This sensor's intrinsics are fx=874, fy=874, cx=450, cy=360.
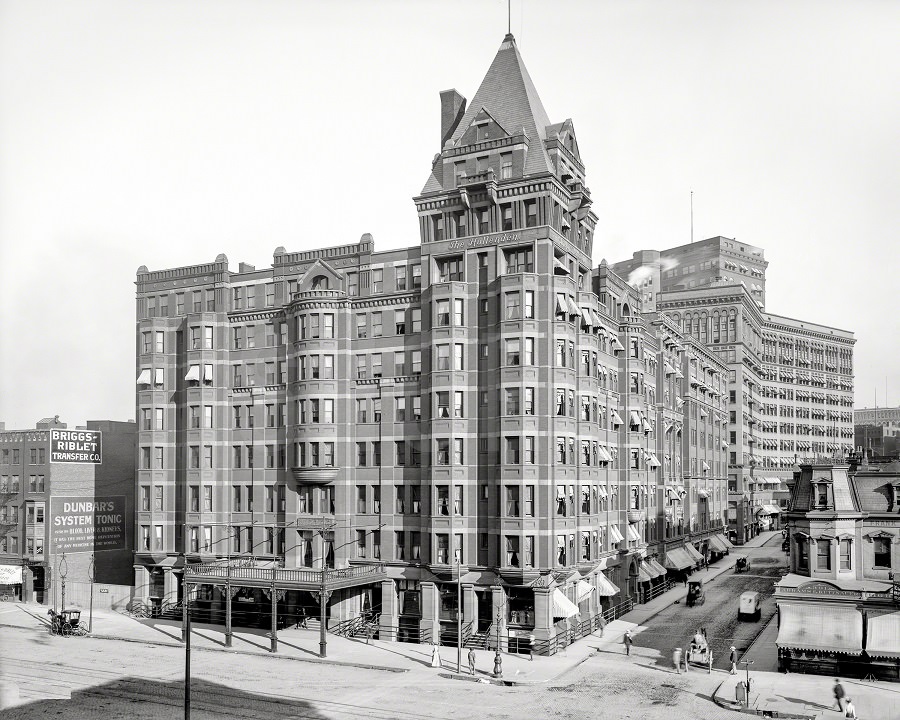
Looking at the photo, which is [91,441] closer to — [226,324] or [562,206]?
[226,324]

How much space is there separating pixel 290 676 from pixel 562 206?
33565 mm

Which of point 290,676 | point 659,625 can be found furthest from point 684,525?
point 290,676

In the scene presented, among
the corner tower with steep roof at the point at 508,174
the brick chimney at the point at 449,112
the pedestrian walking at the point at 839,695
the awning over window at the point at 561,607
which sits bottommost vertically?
the pedestrian walking at the point at 839,695

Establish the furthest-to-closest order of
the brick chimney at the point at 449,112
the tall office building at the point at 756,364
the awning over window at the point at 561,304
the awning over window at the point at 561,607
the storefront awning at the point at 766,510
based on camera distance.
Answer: the storefront awning at the point at 766,510, the tall office building at the point at 756,364, the brick chimney at the point at 449,112, the awning over window at the point at 561,304, the awning over window at the point at 561,607

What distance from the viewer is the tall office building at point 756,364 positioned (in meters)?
128

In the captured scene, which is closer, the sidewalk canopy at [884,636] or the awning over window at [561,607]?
the sidewalk canopy at [884,636]

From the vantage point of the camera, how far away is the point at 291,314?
62.6 metres

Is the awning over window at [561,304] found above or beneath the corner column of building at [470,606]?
above

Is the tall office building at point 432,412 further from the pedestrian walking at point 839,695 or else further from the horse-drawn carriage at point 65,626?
the pedestrian walking at point 839,695

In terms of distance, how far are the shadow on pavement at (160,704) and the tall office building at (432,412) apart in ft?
35.7

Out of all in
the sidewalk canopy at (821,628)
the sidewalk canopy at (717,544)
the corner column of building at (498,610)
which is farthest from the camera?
the sidewalk canopy at (717,544)

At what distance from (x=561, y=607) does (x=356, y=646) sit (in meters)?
12.7

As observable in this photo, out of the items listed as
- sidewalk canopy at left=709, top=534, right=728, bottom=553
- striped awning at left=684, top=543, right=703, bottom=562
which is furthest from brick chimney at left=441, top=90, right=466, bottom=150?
sidewalk canopy at left=709, top=534, right=728, bottom=553

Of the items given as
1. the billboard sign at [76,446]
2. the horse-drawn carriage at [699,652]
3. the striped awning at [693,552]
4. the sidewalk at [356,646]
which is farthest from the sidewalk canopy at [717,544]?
the billboard sign at [76,446]
